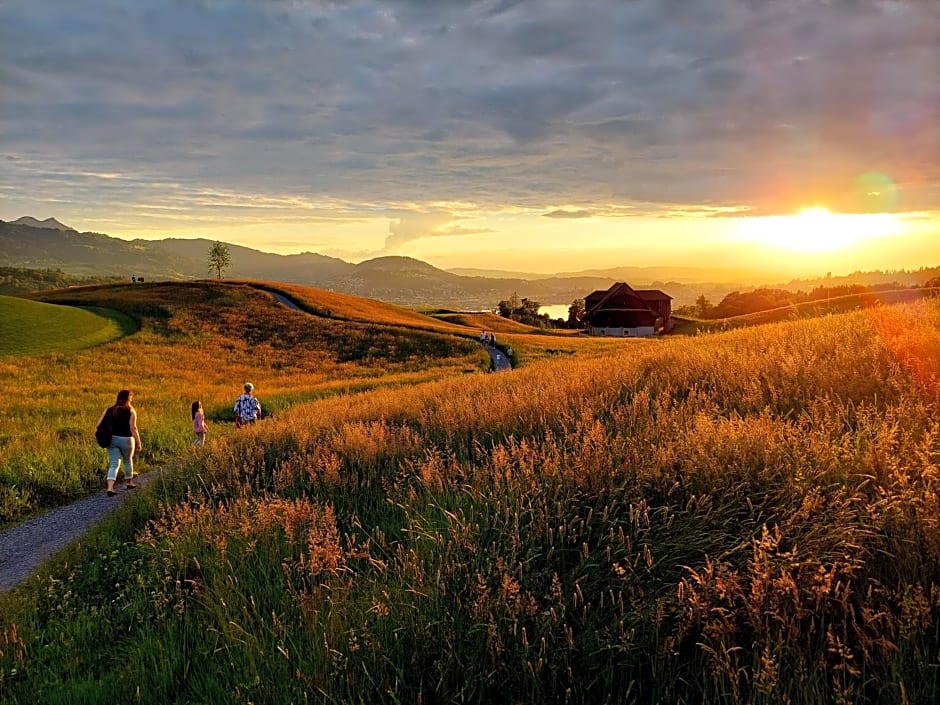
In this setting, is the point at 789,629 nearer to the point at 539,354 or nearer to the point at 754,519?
the point at 754,519

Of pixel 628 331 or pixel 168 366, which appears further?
pixel 628 331

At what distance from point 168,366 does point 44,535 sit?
1227 inches

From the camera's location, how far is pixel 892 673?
2.56 metres

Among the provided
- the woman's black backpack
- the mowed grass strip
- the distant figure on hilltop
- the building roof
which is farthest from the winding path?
the building roof

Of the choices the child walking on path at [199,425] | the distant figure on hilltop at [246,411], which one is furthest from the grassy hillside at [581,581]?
the distant figure on hilltop at [246,411]

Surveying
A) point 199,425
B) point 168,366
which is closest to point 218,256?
point 168,366

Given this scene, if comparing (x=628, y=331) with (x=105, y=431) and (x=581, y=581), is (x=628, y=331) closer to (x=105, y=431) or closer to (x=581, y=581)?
(x=105, y=431)

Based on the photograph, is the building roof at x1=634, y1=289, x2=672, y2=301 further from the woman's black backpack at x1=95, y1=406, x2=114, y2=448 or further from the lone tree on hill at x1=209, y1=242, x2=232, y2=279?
the lone tree on hill at x1=209, y1=242, x2=232, y2=279

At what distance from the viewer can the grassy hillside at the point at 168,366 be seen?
14.2 metres

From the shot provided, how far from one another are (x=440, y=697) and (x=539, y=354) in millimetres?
43358

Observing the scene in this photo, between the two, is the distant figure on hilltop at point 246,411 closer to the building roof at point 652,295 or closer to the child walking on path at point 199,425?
the child walking on path at point 199,425

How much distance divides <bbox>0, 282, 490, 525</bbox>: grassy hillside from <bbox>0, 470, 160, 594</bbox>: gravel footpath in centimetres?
67

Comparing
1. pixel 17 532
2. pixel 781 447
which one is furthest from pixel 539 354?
pixel 781 447

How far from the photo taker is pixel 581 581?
140 inches
